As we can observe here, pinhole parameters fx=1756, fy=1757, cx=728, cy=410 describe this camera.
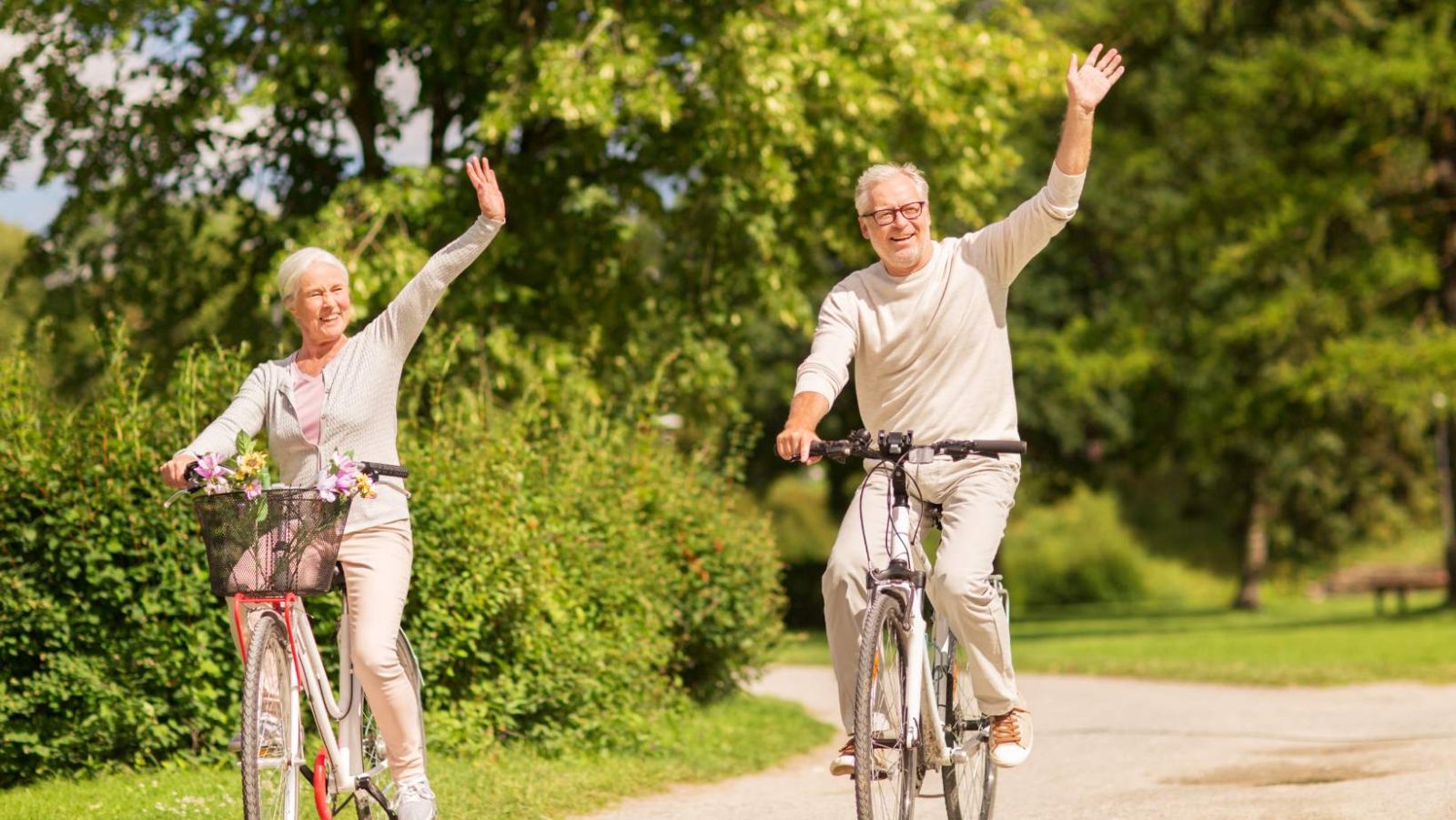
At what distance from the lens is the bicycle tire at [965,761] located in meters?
5.66

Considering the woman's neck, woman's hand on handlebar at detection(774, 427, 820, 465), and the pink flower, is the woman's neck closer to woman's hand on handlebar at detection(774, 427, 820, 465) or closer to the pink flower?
the pink flower

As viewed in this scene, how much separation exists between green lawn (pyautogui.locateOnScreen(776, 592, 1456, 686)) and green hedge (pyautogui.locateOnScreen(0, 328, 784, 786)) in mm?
1873

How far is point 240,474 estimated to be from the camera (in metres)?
5.02

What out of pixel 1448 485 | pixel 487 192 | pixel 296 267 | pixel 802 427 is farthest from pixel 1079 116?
pixel 1448 485

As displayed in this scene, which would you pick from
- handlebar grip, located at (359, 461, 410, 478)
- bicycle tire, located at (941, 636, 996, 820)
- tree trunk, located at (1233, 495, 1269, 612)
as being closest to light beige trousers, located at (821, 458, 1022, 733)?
bicycle tire, located at (941, 636, 996, 820)

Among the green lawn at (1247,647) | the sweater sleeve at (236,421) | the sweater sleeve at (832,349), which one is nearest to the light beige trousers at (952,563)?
the sweater sleeve at (832,349)

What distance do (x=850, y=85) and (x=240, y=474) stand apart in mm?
8703

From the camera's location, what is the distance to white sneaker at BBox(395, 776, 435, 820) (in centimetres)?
547

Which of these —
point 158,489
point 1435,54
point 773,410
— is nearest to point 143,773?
point 158,489

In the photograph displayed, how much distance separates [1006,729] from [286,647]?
227 cm

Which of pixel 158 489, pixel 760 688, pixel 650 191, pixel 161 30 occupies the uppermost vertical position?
pixel 161 30

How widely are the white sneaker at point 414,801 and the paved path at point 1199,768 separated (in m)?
1.79

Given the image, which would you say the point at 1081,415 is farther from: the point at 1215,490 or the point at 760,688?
the point at 760,688

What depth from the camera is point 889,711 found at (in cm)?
520
